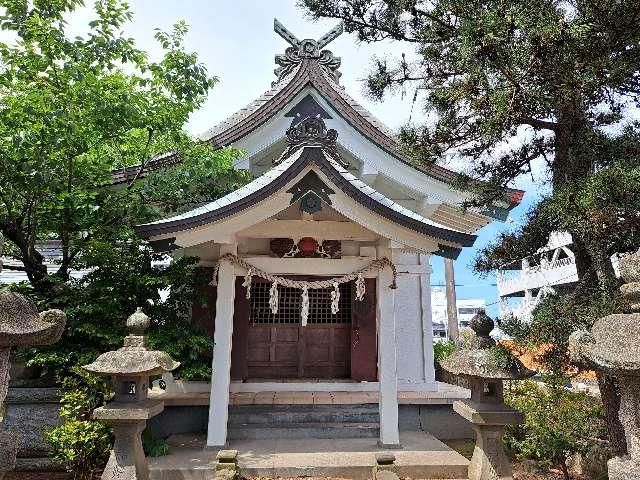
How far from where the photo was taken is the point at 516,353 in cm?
489

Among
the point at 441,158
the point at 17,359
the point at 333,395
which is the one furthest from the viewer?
the point at 333,395

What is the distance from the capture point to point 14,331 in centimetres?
333

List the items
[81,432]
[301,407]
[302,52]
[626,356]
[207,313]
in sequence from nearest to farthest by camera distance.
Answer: [626,356] < [81,432] < [301,407] < [207,313] < [302,52]

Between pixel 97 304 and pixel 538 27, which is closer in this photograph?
pixel 538 27

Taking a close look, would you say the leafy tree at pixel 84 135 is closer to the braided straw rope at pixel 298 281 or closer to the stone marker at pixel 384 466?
the braided straw rope at pixel 298 281

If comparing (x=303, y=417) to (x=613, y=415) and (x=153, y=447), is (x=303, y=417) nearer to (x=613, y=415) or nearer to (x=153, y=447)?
(x=153, y=447)

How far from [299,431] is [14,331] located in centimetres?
477

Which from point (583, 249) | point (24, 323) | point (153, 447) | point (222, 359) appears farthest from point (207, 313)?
point (583, 249)

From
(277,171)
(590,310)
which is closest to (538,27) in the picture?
(590,310)

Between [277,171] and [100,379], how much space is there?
12.3ft

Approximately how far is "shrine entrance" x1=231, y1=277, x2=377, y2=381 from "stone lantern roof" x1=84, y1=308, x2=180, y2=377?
3.55 m

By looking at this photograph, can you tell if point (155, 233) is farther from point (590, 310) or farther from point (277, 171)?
point (590, 310)

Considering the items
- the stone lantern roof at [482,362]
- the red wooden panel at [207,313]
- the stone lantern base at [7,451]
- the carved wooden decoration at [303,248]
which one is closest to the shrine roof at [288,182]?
the carved wooden decoration at [303,248]

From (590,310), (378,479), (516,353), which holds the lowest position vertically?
(378,479)
